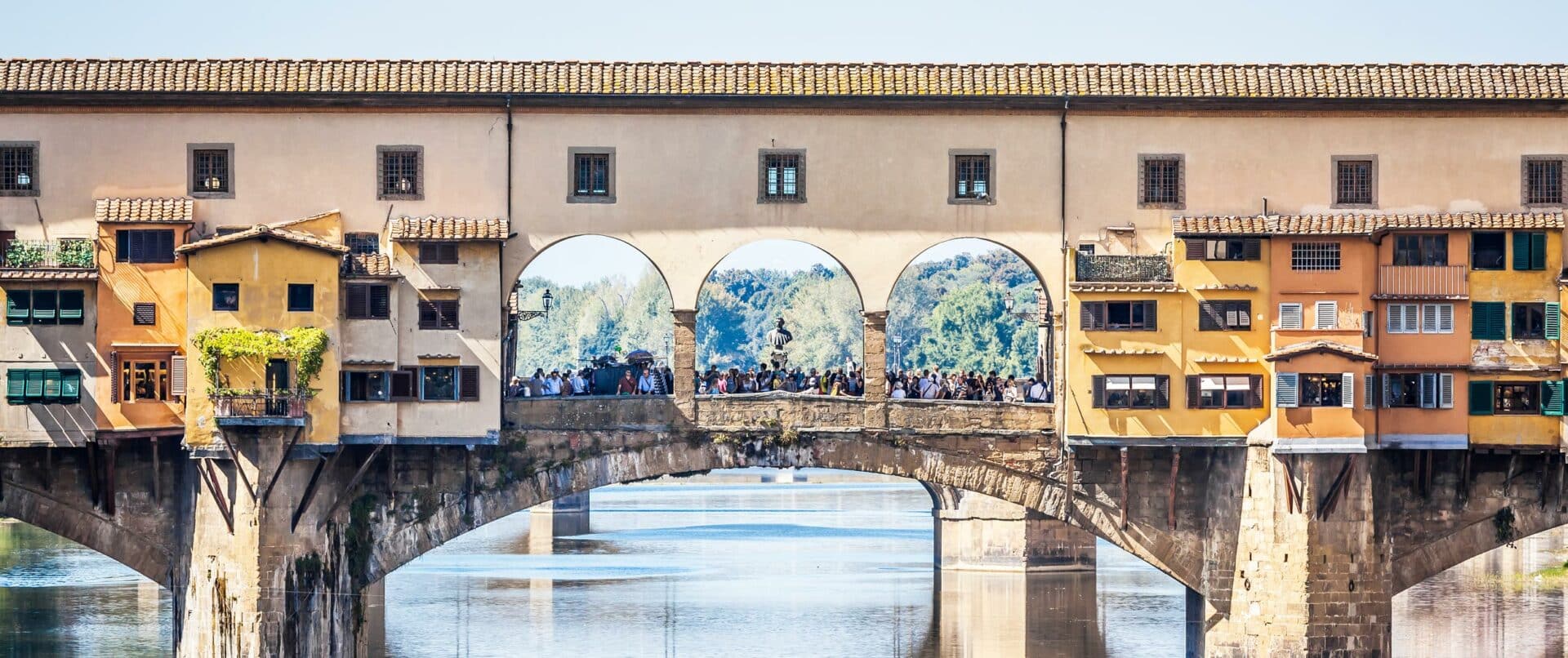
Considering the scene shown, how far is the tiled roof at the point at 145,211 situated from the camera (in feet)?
133

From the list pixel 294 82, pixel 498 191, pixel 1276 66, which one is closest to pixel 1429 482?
pixel 1276 66

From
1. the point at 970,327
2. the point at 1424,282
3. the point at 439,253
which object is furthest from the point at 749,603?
the point at 970,327

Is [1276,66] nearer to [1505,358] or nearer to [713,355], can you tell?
[1505,358]

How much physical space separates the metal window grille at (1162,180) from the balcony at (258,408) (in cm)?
1548

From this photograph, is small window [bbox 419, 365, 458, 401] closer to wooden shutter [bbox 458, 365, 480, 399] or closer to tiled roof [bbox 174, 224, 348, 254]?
wooden shutter [bbox 458, 365, 480, 399]

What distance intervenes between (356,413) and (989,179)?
1196cm

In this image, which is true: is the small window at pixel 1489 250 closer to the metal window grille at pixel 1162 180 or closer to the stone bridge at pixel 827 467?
the stone bridge at pixel 827 467

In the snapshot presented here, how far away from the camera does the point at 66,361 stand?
40312 millimetres

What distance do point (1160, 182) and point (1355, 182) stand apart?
3549 millimetres

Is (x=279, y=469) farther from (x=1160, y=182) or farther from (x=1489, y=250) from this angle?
(x=1489, y=250)

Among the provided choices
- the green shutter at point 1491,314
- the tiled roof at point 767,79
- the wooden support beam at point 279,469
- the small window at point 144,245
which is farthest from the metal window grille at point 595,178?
the green shutter at point 1491,314

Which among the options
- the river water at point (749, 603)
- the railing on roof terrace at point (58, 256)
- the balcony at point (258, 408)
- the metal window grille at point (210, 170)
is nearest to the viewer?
the balcony at point (258, 408)

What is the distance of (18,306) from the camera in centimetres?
4022

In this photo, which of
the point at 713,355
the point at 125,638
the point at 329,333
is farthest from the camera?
the point at 713,355
